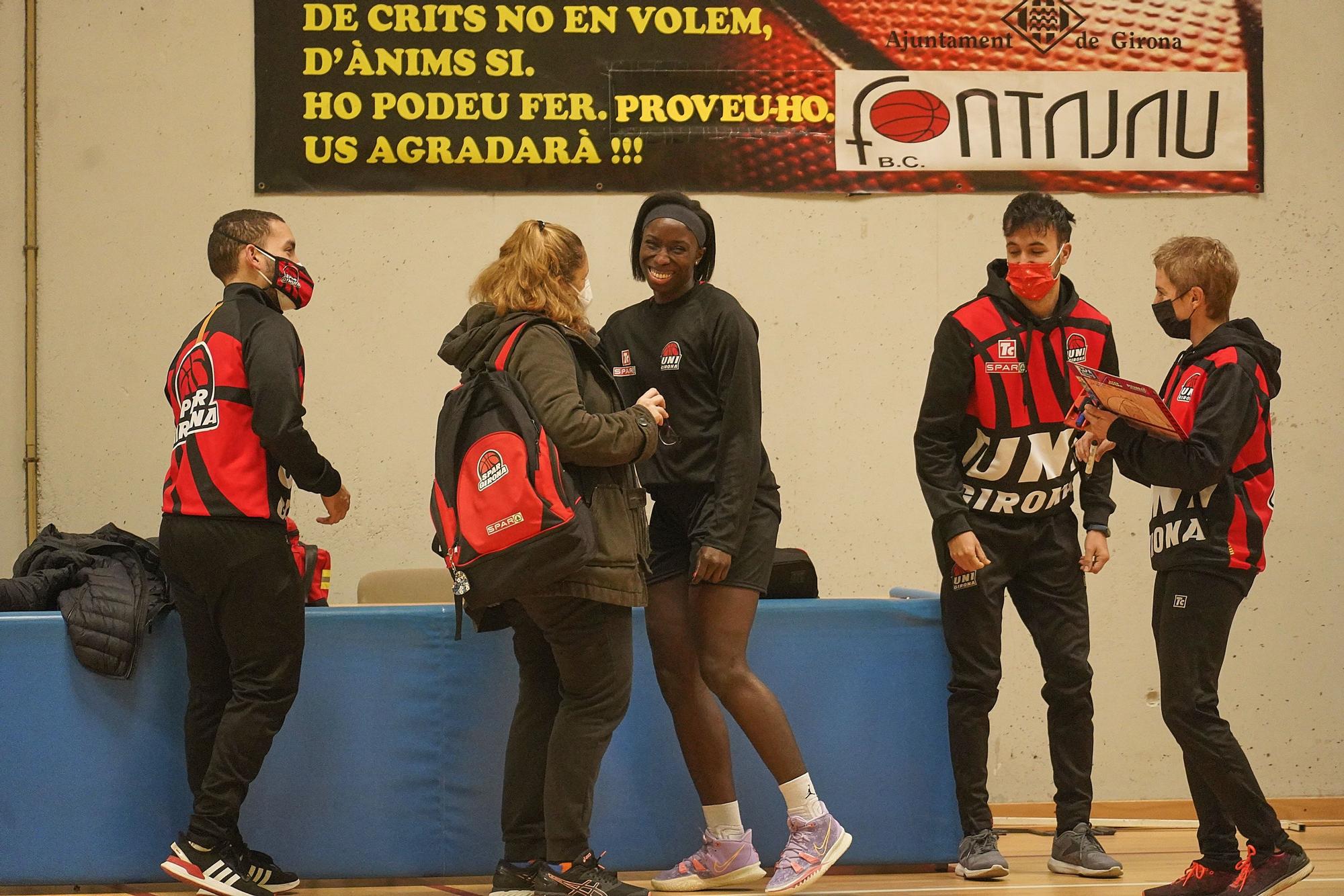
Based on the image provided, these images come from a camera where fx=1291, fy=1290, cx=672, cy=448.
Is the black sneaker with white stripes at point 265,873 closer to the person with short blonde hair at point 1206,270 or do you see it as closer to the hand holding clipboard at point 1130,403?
the hand holding clipboard at point 1130,403

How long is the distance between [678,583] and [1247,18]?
3.05 meters

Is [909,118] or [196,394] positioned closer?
[196,394]

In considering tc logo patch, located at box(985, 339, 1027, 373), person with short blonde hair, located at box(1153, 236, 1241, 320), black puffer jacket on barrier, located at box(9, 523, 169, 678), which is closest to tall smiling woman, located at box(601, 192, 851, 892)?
tc logo patch, located at box(985, 339, 1027, 373)

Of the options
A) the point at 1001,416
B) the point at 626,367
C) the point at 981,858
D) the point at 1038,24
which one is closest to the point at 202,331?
the point at 626,367

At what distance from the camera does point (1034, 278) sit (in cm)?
318

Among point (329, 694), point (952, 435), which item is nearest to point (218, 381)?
point (329, 694)

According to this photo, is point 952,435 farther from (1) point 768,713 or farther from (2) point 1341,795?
(2) point 1341,795

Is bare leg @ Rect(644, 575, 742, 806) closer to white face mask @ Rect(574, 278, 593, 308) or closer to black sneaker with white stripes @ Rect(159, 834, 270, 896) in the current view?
white face mask @ Rect(574, 278, 593, 308)

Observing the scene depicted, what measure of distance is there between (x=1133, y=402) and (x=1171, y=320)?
1.05ft

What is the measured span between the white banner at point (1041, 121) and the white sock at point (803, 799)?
7.52 ft

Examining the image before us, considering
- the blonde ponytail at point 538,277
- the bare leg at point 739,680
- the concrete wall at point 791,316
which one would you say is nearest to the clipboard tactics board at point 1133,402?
the bare leg at point 739,680

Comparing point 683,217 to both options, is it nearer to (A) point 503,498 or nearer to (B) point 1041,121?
(A) point 503,498

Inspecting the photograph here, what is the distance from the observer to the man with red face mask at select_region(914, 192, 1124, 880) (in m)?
3.13

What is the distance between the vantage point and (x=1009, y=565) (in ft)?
10.5
